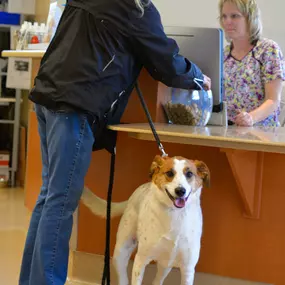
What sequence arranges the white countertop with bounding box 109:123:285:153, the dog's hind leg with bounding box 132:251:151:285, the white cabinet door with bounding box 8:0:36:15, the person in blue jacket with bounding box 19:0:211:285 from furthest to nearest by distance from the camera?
the white cabinet door with bounding box 8:0:36:15, the dog's hind leg with bounding box 132:251:151:285, the person in blue jacket with bounding box 19:0:211:285, the white countertop with bounding box 109:123:285:153

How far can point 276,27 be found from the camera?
3.34 metres

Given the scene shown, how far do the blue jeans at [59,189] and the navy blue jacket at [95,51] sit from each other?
0.23 feet

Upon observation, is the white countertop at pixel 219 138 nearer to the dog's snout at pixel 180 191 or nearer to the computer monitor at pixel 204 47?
the dog's snout at pixel 180 191

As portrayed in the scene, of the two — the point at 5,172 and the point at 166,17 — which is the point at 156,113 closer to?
the point at 166,17

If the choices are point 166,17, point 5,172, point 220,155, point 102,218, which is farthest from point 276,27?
point 5,172

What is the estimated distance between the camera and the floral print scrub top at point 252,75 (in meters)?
2.26

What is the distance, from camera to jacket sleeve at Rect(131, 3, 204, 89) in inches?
62.0

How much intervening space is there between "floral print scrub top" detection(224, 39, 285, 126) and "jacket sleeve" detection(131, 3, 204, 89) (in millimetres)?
617

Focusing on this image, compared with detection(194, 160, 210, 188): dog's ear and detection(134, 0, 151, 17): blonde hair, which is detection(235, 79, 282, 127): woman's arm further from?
detection(134, 0, 151, 17): blonde hair

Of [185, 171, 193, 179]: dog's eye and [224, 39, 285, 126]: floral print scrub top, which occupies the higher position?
[224, 39, 285, 126]: floral print scrub top

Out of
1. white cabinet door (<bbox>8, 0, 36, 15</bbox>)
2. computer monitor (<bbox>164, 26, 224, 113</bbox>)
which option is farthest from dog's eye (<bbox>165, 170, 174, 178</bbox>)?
white cabinet door (<bbox>8, 0, 36, 15</bbox>)

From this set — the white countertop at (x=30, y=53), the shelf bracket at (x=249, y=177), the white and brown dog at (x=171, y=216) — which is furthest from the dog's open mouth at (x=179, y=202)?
the white countertop at (x=30, y=53)

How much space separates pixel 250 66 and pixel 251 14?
0.23 meters

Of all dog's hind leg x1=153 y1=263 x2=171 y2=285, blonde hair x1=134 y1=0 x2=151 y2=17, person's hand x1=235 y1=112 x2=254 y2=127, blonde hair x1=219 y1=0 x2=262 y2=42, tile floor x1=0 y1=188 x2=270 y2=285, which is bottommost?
tile floor x1=0 y1=188 x2=270 y2=285
